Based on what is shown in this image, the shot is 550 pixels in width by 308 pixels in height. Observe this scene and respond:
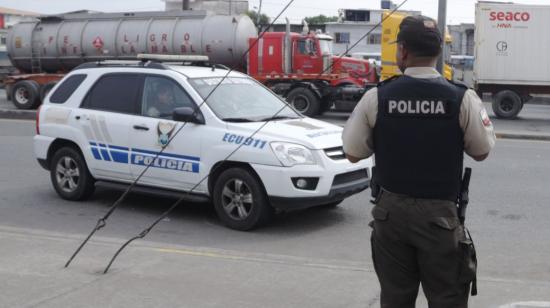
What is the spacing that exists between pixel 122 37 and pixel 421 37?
71.4 feet

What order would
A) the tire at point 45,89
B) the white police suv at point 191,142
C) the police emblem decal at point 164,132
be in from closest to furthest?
the white police suv at point 191,142, the police emblem decal at point 164,132, the tire at point 45,89

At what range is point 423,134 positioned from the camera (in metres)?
3.57

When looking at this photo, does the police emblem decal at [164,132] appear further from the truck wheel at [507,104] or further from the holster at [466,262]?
the truck wheel at [507,104]

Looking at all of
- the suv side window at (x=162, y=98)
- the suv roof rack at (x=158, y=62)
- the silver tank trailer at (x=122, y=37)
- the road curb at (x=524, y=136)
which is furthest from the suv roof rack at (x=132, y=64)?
the silver tank trailer at (x=122, y=37)

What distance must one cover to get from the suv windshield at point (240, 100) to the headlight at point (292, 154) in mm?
534

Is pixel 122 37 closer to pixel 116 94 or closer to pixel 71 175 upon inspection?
pixel 71 175

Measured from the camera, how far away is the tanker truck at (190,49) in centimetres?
2233

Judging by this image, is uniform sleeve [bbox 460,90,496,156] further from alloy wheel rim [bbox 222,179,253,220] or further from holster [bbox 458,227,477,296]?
alloy wheel rim [bbox 222,179,253,220]

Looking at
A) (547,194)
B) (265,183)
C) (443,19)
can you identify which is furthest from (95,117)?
(443,19)

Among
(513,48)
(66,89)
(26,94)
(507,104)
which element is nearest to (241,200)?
(66,89)

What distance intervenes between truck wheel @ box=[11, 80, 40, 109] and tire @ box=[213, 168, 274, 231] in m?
18.1

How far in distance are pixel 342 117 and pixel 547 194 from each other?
44.2 ft

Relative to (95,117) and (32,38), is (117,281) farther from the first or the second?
(32,38)

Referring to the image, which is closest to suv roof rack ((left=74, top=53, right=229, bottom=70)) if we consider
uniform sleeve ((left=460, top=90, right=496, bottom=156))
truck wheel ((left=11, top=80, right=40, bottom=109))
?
uniform sleeve ((left=460, top=90, right=496, bottom=156))
